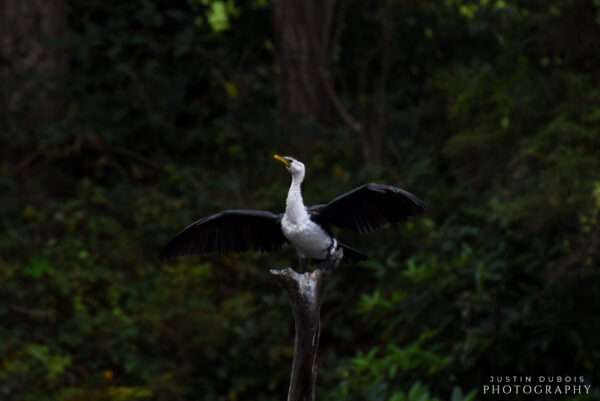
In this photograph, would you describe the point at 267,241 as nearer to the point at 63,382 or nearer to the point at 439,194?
the point at 63,382

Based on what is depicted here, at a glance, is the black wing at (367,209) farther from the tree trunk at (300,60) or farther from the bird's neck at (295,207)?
the tree trunk at (300,60)

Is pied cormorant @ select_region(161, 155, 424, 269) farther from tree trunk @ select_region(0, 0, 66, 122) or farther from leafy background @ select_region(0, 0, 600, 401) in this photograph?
tree trunk @ select_region(0, 0, 66, 122)

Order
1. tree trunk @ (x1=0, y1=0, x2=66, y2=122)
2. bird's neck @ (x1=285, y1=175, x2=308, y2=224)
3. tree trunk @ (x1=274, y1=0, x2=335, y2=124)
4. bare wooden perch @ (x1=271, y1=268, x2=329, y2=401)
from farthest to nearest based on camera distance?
tree trunk @ (x1=274, y1=0, x2=335, y2=124)
tree trunk @ (x1=0, y1=0, x2=66, y2=122)
bird's neck @ (x1=285, y1=175, x2=308, y2=224)
bare wooden perch @ (x1=271, y1=268, x2=329, y2=401)

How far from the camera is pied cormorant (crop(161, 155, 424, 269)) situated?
5199 millimetres

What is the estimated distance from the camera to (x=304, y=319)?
505 centimetres

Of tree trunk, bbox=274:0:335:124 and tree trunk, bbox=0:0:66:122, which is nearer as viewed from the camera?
tree trunk, bbox=0:0:66:122

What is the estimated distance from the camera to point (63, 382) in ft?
28.5

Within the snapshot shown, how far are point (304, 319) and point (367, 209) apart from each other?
659 millimetres

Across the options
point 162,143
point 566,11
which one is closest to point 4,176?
point 162,143

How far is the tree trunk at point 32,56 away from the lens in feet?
36.7

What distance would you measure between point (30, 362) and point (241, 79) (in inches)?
166

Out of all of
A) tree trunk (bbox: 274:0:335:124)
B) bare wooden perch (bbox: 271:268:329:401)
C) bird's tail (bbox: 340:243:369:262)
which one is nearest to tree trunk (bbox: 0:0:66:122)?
tree trunk (bbox: 274:0:335:124)

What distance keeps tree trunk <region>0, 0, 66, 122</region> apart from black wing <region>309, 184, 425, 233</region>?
6503 millimetres

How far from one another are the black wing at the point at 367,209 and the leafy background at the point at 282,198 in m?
1.73
